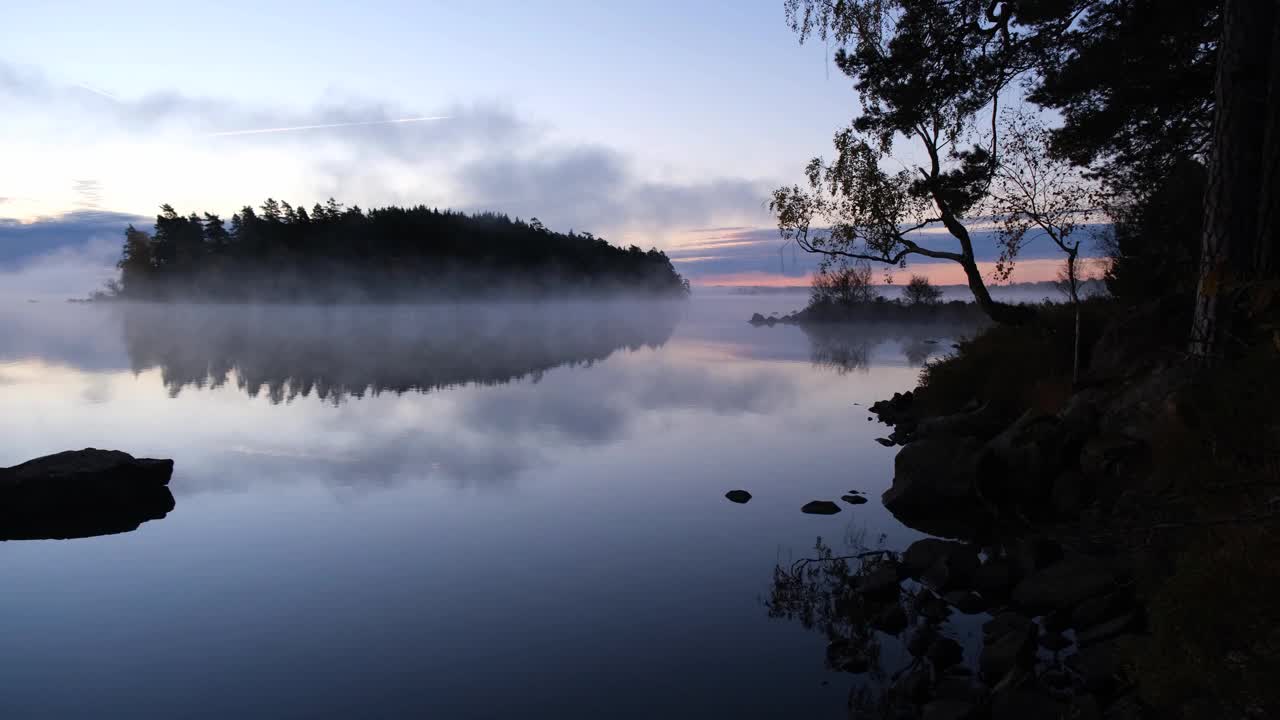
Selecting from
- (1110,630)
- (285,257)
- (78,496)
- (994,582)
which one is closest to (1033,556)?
(994,582)

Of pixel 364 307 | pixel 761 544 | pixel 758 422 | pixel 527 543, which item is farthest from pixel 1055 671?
pixel 364 307

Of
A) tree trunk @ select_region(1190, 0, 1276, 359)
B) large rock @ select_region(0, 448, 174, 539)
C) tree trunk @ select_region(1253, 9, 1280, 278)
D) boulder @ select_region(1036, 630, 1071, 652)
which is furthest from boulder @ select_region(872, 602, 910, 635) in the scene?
large rock @ select_region(0, 448, 174, 539)

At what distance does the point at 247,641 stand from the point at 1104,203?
85.5ft

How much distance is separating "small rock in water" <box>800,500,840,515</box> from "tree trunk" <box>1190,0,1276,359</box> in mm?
8425

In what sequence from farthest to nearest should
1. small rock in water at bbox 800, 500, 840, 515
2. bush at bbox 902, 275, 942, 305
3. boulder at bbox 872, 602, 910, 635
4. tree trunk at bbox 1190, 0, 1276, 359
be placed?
bush at bbox 902, 275, 942, 305 → small rock in water at bbox 800, 500, 840, 515 → tree trunk at bbox 1190, 0, 1276, 359 → boulder at bbox 872, 602, 910, 635

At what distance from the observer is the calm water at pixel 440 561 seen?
10.6 metres

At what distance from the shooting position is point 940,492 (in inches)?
707

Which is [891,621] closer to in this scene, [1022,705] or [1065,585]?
[1065,585]

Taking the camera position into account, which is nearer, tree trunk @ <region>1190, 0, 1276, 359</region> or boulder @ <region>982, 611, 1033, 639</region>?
boulder @ <region>982, 611, 1033, 639</region>

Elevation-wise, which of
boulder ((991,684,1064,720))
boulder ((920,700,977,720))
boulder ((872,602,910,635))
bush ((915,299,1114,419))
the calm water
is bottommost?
the calm water

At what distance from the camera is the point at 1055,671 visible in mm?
9781

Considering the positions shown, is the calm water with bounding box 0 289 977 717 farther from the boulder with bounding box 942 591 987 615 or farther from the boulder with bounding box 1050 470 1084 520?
the boulder with bounding box 1050 470 1084 520

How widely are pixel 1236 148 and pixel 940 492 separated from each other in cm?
927

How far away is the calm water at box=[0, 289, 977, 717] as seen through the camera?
10562 mm
